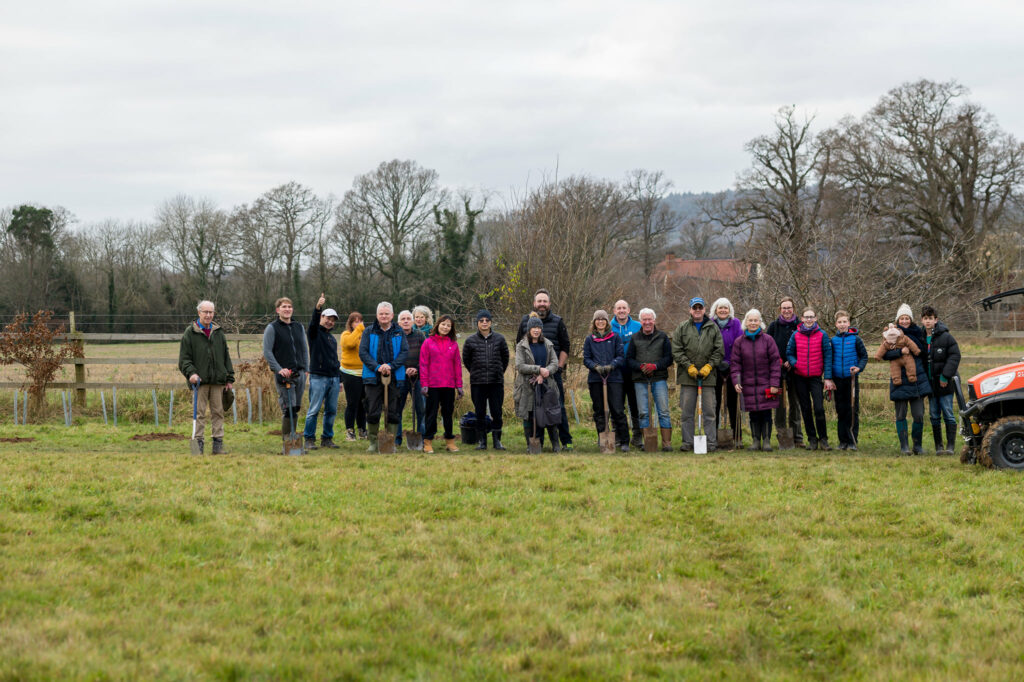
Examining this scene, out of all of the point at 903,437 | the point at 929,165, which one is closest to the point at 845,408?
the point at 903,437

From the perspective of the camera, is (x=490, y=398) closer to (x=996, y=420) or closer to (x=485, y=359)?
(x=485, y=359)

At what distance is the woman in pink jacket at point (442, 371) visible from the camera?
436 inches

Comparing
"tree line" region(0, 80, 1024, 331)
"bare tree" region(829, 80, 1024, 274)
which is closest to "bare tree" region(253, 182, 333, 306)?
"tree line" region(0, 80, 1024, 331)

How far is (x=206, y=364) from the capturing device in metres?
10.3

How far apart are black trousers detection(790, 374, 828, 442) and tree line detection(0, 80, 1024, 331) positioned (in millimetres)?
4702

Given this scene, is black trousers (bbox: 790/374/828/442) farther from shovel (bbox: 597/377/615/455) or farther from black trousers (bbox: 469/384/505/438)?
black trousers (bbox: 469/384/505/438)

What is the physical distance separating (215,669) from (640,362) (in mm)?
7879

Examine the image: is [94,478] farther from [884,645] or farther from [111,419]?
[111,419]

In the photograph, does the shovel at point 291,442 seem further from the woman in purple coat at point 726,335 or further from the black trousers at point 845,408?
the black trousers at point 845,408

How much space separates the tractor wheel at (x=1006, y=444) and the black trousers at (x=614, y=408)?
4.01m

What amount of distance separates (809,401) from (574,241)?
25.8 ft

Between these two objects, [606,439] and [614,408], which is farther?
[614,408]

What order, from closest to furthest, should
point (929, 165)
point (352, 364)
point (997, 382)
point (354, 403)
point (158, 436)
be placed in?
1. point (997, 382)
2. point (352, 364)
3. point (354, 403)
4. point (158, 436)
5. point (929, 165)

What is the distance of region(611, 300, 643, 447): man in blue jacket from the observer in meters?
11.3
